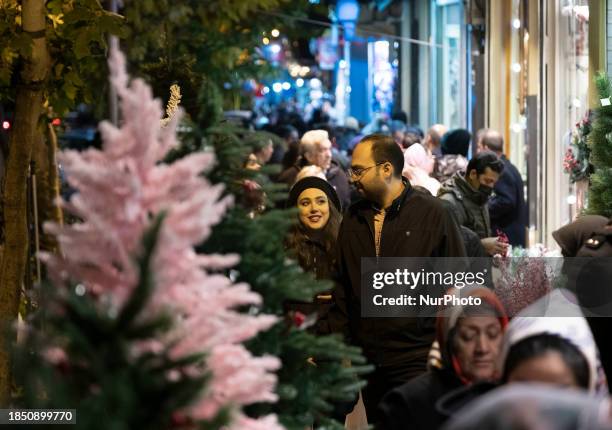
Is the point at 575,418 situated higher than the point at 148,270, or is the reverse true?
the point at 148,270

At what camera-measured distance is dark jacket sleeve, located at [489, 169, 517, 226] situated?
555 inches

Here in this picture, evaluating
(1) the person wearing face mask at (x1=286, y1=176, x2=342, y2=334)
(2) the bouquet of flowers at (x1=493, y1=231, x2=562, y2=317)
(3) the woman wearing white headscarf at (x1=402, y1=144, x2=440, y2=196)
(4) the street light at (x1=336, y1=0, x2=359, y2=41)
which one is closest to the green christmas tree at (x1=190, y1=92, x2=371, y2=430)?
(2) the bouquet of flowers at (x1=493, y1=231, x2=562, y2=317)

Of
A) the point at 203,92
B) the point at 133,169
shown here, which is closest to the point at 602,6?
the point at 203,92

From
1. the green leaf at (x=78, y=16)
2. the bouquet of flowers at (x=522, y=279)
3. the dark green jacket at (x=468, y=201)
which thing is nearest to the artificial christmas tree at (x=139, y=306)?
the bouquet of flowers at (x=522, y=279)

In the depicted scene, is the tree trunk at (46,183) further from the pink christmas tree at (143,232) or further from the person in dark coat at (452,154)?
the pink christmas tree at (143,232)

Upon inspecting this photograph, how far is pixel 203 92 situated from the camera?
5031mm

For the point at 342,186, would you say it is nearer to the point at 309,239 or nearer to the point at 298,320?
the point at 309,239

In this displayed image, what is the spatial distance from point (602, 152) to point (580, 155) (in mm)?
1889

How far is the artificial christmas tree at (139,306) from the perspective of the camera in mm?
3174

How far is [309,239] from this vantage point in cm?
823

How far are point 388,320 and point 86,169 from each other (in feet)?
13.3

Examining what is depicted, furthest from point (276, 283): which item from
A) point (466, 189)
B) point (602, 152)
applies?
point (466, 189)

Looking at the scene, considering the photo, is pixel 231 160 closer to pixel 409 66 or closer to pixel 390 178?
pixel 390 178

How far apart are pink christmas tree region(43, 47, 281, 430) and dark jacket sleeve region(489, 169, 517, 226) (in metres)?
10.7
